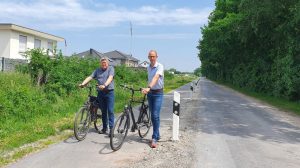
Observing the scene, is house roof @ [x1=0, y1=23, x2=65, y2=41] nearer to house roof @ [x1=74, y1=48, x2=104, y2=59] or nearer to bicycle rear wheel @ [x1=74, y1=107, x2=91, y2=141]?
house roof @ [x1=74, y1=48, x2=104, y2=59]

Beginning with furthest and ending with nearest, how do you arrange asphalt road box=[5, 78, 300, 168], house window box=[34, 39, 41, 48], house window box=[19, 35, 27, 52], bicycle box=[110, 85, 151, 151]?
1. house window box=[34, 39, 41, 48]
2. house window box=[19, 35, 27, 52]
3. bicycle box=[110, 85, 151, 151]
4. asphalt road box=[5, 78, 300, 168]

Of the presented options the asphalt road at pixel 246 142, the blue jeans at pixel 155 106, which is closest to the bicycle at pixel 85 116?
the blue jeans at pixel 155 106

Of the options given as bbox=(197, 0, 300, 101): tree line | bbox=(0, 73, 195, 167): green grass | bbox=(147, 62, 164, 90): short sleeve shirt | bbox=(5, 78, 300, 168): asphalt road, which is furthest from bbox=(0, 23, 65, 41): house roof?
bbox=(147, 62, 164, 90): short sleeve shirt

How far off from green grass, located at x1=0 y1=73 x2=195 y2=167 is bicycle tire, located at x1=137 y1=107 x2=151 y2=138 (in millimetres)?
1871

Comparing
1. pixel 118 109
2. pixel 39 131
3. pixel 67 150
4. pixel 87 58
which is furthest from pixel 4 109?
pixel 87 58

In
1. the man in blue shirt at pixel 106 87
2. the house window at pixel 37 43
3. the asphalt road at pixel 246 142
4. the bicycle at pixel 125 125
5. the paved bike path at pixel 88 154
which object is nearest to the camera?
the paved bike path at pixel 88 154

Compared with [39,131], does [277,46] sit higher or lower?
higher

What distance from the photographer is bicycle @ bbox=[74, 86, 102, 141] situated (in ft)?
29.7

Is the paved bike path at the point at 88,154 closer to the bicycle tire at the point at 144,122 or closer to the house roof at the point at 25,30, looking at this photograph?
the bicycle tire at the point at 144,122

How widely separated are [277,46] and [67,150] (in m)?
25.4

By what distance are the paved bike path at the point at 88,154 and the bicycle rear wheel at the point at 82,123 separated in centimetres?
15

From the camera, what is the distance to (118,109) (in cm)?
1625

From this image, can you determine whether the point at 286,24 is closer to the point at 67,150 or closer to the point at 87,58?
the point at 87,58

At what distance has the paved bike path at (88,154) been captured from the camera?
714 centimetres
